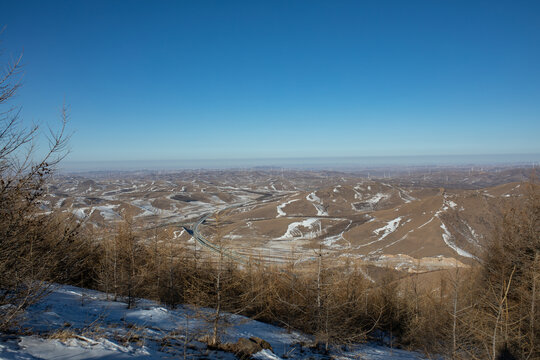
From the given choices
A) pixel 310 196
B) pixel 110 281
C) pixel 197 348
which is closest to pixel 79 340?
pixel 197 348

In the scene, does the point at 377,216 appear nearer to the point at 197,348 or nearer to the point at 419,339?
the point at 419,339

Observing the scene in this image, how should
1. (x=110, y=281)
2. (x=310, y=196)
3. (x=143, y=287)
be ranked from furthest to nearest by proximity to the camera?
(x=310, y=196) → (x=143, y=287) → (x=110, y=281)

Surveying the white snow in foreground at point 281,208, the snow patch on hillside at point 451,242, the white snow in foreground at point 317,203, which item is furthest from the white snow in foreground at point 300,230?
the snow patch on hillside at point 451,242

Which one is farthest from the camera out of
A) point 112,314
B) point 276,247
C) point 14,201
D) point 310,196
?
point 310,196

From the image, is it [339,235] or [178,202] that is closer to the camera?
[339,235]

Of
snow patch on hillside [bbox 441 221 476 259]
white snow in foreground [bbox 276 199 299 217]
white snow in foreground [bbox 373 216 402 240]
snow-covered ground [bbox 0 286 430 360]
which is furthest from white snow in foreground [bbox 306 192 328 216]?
snow-covered ground [bbox 0 286 430 360]

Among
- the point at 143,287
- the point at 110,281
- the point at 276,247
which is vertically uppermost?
the point at 110,281

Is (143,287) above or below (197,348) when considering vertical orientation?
below
